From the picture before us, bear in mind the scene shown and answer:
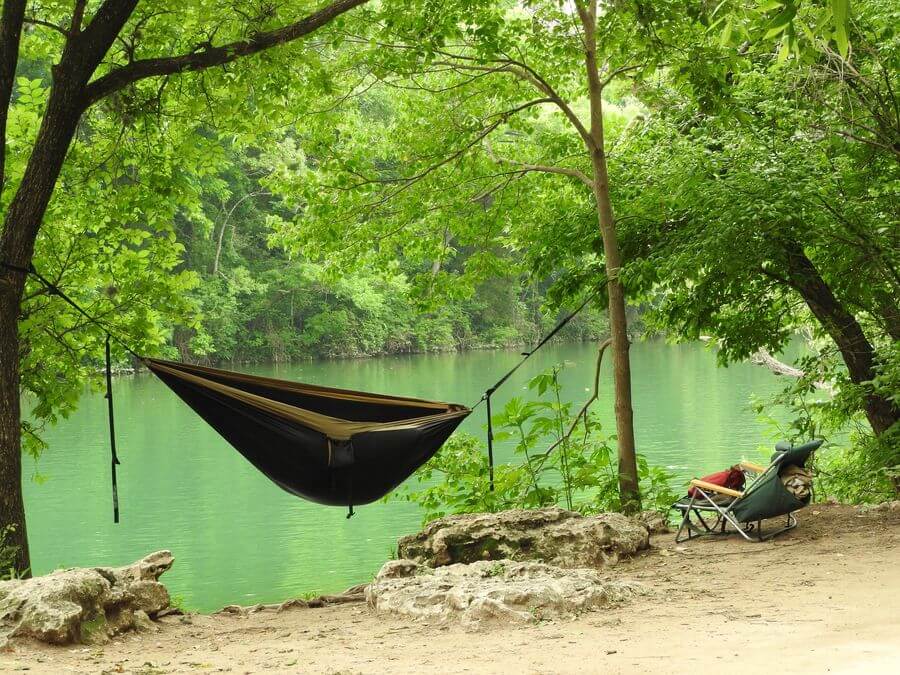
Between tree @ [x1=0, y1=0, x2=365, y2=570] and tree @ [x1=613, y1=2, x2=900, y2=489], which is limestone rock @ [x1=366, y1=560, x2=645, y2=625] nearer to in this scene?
tree @ [x1=0, y1=0, x2=365, y2=570]

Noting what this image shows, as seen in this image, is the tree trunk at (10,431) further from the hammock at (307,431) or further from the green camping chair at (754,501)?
the green camping chair at (754,501)

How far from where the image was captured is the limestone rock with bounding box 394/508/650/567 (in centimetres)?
422

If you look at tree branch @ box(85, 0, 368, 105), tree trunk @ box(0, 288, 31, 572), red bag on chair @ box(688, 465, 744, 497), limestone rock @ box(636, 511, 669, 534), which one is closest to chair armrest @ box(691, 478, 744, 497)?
red bag on chair @ box(688, 465, 744, 497)

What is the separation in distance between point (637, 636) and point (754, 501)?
6.03ft

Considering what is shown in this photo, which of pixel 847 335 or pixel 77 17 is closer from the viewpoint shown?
pixel 77 17

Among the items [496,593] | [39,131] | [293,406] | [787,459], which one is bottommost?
[496,593]

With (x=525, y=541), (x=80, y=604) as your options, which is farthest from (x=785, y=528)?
(x=80, y=604)

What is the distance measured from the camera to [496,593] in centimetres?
328

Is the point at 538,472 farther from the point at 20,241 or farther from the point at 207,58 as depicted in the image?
the point at 20,241

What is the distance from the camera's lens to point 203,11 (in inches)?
177

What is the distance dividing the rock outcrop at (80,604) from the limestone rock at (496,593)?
2.82 ft

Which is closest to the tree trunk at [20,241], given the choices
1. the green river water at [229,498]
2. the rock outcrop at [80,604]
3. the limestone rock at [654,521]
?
the rock outcrop at [80,604]

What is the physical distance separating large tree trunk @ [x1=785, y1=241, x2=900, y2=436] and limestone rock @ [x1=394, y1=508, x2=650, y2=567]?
1768mm

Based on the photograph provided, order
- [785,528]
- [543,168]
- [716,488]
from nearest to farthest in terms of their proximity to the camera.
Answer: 1. [716,488]
2. [785,528]
3. [543,168]
